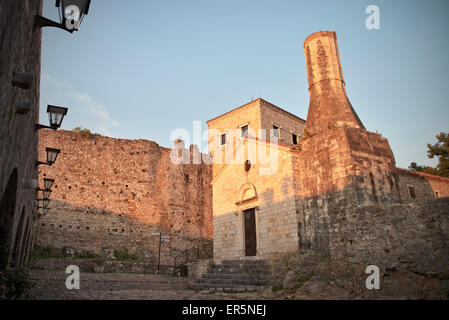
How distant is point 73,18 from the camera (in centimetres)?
463

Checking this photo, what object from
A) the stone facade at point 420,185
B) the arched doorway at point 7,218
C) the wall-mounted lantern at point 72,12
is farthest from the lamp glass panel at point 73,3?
the stone facade at point 420,185

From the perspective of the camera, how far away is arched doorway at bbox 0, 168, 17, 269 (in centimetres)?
557

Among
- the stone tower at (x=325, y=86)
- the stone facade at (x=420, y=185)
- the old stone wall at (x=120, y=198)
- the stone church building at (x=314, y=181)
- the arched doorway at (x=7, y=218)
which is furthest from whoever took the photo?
the old stone wall at (x=120, y=198)

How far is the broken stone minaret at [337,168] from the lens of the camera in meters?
11.3

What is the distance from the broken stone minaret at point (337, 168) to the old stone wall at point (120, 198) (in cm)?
1315

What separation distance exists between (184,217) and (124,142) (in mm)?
7361

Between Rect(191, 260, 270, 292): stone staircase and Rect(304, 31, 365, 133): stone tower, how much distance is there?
6.68 metres

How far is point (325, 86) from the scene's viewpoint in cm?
1464

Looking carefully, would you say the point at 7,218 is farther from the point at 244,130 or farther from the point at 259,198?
the point at 244,130

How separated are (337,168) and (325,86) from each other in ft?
Result: 15.7

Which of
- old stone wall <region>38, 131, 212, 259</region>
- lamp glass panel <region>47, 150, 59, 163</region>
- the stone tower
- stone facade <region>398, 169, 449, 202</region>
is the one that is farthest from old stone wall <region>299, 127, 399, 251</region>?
old stone wall <region>38, 131, 212, 259</region>

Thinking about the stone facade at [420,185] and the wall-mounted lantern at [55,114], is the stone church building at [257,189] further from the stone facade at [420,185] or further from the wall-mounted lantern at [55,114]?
the wall-mounted lantern at [55,114]

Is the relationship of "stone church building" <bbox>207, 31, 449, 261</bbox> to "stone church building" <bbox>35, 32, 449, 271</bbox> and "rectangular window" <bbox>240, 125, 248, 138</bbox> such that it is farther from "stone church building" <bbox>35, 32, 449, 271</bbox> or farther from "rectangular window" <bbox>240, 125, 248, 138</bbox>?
"rectangular window" <bbox>240, 125, 248, 138</bbox>
